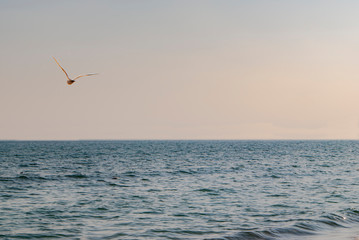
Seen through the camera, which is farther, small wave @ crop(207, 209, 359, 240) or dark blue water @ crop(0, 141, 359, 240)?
dark blue water @ crop(0, 141, 359, 240)

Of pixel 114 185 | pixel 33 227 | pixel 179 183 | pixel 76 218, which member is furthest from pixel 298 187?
pixel 33 227

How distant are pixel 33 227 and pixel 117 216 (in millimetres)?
4506

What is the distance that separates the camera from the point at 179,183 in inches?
1513

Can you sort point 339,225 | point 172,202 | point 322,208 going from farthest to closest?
point 172,202 → point 322,208 → point 339,225

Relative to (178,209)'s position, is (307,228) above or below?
above

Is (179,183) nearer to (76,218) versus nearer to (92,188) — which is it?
(92,188)

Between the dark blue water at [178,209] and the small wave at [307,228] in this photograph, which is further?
the dark blue water at [178,209]

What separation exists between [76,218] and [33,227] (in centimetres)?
250

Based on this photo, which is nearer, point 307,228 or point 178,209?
point 307,228

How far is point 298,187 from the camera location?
35.9 metres

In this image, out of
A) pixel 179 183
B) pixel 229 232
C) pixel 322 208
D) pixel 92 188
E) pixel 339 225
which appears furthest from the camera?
pixel 179 183

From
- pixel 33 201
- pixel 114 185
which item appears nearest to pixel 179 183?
pixel 114 185

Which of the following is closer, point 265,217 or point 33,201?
point 265,217

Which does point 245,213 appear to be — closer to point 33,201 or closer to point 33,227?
point 33,227
